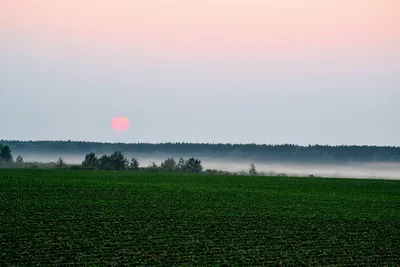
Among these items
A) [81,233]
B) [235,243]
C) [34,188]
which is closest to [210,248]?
[235,243]

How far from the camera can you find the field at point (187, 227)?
31281 mm

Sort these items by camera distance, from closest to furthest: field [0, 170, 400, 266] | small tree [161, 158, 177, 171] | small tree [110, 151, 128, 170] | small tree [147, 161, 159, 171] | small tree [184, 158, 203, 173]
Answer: field [0, 170, 400, 266]
small tree [147, 161, 159, 171]
small tree [110, 151, 128, 170]
small tree [161, 158, 177, 171]
small tree [184, 158, 203, 173]

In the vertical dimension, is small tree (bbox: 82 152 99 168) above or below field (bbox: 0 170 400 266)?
above

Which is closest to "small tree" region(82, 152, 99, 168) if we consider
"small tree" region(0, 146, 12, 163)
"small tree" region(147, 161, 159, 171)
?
"small tree" region(147, 161, 159, 171)

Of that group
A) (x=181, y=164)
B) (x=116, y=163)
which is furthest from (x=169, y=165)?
(x=116, y=163)

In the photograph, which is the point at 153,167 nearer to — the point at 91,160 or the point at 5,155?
the point at 91,160

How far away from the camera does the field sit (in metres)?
31.3

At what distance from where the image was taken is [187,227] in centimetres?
3709

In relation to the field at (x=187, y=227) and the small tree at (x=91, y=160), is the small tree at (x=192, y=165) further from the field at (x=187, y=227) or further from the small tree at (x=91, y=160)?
the field at (x=187, y=227)

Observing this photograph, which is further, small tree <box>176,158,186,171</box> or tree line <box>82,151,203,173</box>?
small tree <box>176,158,186,171</box>

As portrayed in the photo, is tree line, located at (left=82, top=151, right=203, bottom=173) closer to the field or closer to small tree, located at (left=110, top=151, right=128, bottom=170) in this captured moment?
small tree, located at (left=110, top=151, right=128, bottom=170)

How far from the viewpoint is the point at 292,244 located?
3453cm

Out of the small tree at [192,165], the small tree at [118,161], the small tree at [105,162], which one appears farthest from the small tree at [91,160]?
the small tree at [192,165]

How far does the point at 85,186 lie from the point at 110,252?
23848mm
